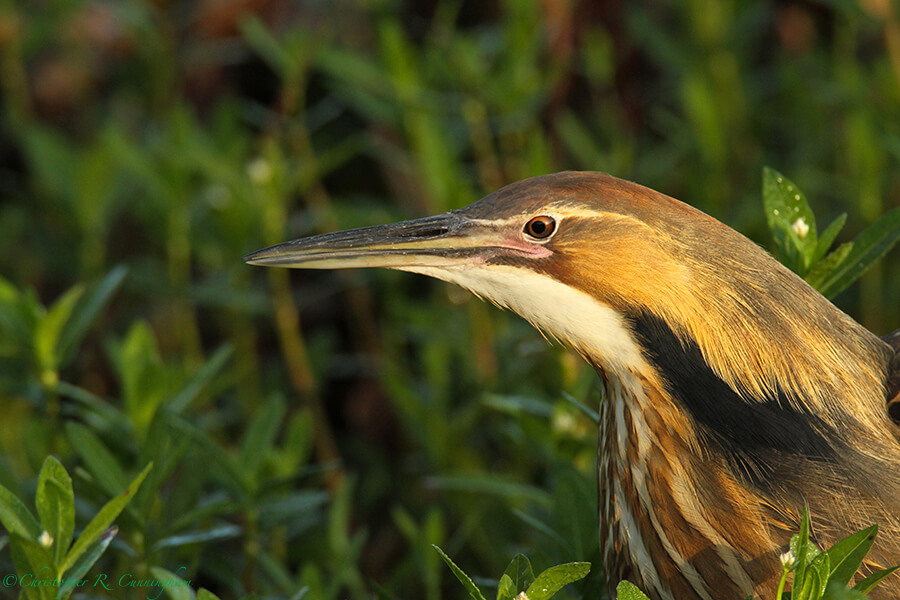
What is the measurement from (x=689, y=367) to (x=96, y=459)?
1133 mm

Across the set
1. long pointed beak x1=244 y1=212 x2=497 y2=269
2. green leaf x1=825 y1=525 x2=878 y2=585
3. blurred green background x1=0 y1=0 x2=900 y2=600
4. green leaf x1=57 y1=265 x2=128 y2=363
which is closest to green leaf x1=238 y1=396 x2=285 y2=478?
blurred green background x1=0 y1=0 x2=900 y2=600

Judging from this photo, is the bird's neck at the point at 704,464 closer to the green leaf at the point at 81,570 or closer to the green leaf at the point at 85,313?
the green leaf at the point at 81,570

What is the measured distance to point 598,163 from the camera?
373 centimetres

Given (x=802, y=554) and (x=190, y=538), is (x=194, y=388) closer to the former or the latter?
(x=190, y=538)

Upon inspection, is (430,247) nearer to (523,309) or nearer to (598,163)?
(523,309)

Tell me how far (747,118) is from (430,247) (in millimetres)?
2354

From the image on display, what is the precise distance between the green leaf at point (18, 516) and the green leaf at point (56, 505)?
0.10 feet

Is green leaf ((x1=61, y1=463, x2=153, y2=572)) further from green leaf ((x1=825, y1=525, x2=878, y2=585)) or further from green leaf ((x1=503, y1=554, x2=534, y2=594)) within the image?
green leaf ((x1=825, y1=525, x2=878, y2=585))

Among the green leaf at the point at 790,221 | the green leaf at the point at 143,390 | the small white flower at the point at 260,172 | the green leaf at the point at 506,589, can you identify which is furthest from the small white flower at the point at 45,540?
the small white flower at the point at 260,172

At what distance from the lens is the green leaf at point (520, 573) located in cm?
168

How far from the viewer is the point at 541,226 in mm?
2023

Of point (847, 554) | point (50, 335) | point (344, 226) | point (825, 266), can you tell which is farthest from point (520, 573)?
point (344, 226)

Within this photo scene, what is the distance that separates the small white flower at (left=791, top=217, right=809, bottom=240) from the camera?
2.12 meters

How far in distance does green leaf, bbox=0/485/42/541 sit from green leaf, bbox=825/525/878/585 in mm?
1197
